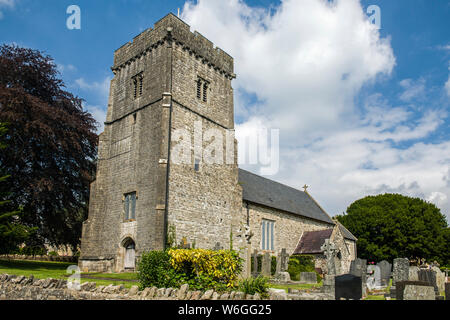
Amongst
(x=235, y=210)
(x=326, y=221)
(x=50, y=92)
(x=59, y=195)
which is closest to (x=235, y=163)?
(x=235, y=210)

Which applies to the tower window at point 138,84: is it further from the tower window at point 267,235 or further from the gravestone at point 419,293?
the gravestone at point 419,293

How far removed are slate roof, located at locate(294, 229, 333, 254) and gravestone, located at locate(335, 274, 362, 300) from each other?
19349mm

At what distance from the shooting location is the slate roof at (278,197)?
99.3 feet

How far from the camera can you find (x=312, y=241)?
1255 inches

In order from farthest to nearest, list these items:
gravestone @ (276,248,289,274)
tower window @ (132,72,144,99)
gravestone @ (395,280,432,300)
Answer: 1. tower window @ (132,72,144,99)
2. gravestone @ (276,248,289,274)
3. gravestone @ (395,280,432,300)

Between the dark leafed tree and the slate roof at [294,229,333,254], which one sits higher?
the dark leafed tree

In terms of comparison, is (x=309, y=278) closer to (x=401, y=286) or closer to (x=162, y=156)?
(x=162, y=156)

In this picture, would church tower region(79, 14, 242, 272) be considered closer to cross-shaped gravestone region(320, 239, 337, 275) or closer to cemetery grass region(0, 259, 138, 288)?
cemetery grass region(0, 259, 138, 288)

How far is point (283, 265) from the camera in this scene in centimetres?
2400

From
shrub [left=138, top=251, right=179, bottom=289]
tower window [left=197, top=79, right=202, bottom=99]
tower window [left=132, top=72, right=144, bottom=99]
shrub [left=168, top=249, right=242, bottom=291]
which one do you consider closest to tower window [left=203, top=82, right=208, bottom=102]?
tower window [left=197, top=79, right=202, bottom=99]

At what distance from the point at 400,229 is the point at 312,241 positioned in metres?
18.9

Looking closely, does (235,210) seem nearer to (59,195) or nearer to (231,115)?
(231,115)

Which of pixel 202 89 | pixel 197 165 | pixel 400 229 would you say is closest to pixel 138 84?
pixel 202 89

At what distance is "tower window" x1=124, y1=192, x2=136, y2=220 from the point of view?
72.5 ft
